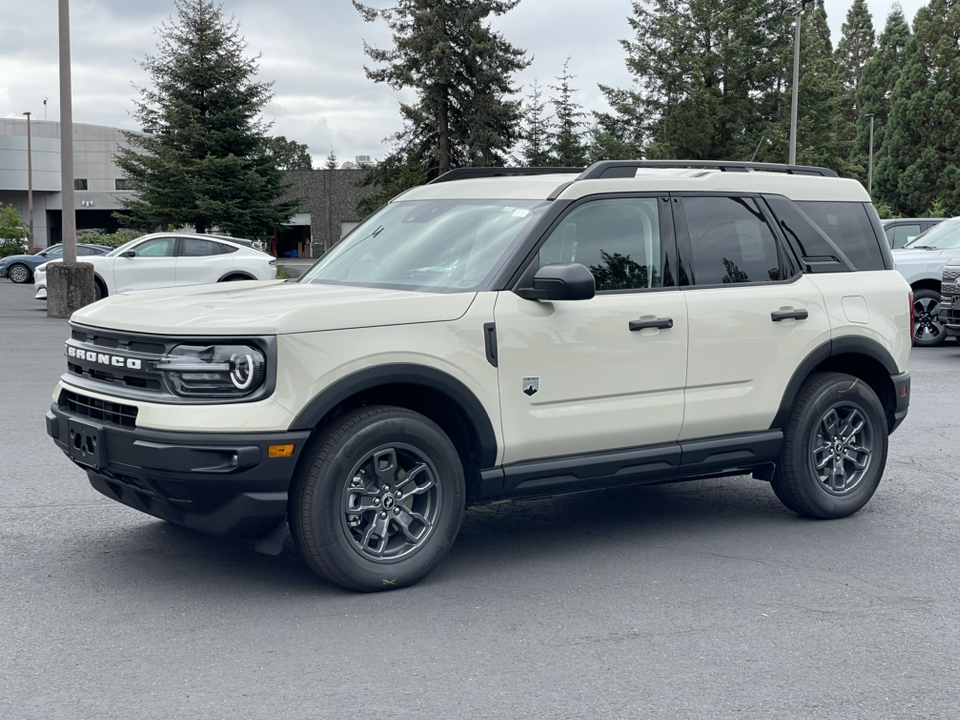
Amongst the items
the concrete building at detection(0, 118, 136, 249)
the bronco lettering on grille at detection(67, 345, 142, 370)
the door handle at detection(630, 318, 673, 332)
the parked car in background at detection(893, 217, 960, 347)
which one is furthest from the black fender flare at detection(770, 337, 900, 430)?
the concrete building at detection(0, 118, 136, 249)

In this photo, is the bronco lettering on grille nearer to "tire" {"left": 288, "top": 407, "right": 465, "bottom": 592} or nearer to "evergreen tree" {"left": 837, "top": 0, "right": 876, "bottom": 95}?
"tire" {"left": 288, "top": 407, "right": 465, "bottom": 592}

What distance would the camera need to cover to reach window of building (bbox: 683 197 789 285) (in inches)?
237

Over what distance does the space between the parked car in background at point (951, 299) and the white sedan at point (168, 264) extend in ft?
40.5

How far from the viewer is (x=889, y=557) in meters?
5.77

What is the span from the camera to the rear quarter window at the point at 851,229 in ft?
21.6

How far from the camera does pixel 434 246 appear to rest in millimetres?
5738

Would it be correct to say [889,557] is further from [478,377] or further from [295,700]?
[295,700]

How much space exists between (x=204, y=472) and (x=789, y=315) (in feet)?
10.6

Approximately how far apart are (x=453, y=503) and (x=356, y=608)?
0.66 metres

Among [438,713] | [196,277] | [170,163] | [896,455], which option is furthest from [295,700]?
[170,163]

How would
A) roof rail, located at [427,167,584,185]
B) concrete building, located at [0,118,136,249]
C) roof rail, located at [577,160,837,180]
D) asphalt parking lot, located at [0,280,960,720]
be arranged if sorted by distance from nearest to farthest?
asphalt parking lot, located at [0,280,960,720]
roof rail, located at [577,160,837,180]
roof rail, located at [427,167,584,185]
concrete building, located at [0,118,136,249]

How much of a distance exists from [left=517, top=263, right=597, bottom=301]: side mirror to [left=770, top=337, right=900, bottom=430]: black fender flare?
154cm

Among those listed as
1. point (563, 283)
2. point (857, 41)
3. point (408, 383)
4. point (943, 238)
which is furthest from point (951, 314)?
point (857, 41)

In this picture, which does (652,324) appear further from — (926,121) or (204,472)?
(926,121)
